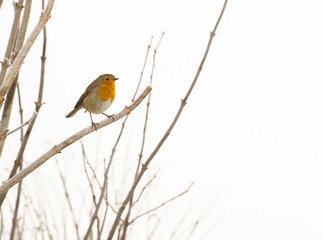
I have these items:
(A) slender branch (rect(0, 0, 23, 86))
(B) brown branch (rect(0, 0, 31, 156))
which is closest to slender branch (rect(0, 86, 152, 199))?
(B) brown branch (rect(0, 0, 31, 156))

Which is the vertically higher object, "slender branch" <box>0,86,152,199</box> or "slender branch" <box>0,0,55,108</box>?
"slender branch" <box>0,0,55,108</box>

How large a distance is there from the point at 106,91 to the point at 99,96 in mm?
44

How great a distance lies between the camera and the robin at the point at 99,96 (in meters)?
2.27

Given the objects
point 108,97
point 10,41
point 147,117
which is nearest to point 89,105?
point 108,97

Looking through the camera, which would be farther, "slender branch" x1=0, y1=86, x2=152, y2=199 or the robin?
the robin

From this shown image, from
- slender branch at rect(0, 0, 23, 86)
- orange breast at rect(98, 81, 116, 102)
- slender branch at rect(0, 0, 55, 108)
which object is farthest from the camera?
orange breast at rect(98, 81, 116, 102)

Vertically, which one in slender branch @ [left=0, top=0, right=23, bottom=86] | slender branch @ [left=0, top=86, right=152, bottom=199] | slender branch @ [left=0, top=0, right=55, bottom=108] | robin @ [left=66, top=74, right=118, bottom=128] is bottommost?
slender branch @ [left=0, top=86, right=152, bottom=199]

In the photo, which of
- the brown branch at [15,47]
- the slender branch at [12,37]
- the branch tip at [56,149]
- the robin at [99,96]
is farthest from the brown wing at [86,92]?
the branch tip at [56,149]

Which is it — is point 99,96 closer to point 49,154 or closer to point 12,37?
point 12,37

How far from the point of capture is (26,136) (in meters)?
1.61

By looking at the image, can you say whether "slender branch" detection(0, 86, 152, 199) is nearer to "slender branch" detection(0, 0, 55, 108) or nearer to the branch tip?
the branch tip

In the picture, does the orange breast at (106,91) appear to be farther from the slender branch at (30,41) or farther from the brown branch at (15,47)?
the slender branch at (30,41)

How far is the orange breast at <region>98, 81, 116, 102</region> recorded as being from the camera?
7.44ft

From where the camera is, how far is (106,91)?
228cm
